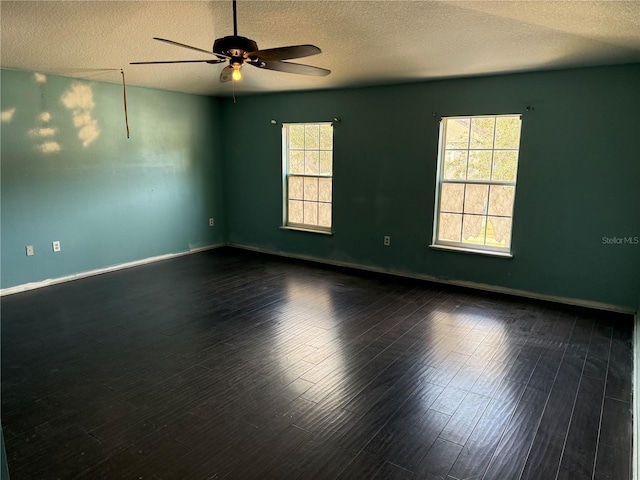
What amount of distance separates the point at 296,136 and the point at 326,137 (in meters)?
0.54

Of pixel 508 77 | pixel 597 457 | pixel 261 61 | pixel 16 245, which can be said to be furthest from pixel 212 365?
pixel 508 77

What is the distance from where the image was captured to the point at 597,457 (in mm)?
2160

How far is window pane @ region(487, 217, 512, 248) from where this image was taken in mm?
4750

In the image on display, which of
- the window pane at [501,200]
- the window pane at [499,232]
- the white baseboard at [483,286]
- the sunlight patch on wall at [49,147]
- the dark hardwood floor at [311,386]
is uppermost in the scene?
the sunlight patch on wall at [49,147]

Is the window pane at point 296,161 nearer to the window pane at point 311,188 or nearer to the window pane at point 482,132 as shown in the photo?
the window pane at point 311,188

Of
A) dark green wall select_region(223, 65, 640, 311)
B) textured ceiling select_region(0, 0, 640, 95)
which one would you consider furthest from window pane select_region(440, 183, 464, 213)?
textured ceiling select_region(0, 0, 640, 95)

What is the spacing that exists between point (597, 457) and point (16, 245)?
5.49 metres

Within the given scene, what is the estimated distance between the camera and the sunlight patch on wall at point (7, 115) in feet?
14.4

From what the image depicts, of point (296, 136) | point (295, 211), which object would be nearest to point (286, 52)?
point (296, 136)

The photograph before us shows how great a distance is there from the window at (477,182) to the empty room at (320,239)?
25 mm

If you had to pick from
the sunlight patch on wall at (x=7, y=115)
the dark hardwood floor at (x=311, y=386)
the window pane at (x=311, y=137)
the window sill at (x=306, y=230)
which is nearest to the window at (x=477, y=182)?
the dark hardwood floor at (x=311, y=386)

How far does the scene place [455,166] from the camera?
16.4ft

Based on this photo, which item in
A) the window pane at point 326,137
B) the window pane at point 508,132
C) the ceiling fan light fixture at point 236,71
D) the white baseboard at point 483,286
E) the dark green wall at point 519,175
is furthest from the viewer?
the window pane at point 326,137

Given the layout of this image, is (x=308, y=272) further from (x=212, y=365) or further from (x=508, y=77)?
(x=508, y=77)
